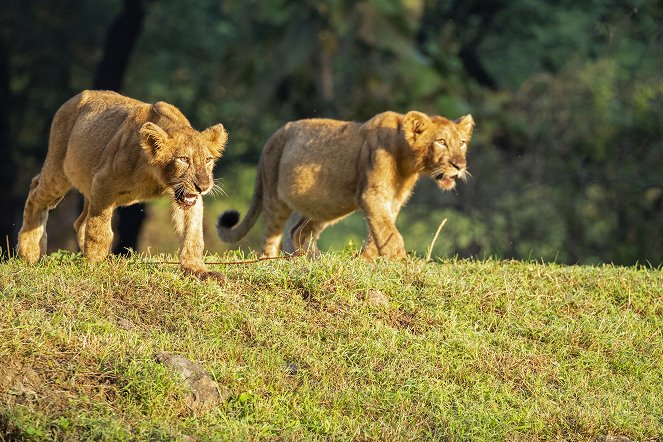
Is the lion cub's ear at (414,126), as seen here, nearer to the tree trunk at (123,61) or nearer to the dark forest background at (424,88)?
the dark forest background at (424,88)

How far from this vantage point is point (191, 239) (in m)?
8.13

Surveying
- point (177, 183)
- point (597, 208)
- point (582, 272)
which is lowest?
point (597, 208)

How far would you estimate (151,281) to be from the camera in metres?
7.67

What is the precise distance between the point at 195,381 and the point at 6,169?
46.2ft

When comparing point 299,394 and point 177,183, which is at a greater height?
point 177,183

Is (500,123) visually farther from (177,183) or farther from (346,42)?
(177,183)

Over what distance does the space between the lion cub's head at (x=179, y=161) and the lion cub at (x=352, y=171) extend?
198 cm

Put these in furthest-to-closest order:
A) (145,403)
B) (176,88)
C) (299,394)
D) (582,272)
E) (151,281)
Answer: (176,88) < (582,272) < (151,281) < (299,394) < (145,403)

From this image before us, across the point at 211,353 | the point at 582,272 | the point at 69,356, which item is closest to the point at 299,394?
the point at 211,353

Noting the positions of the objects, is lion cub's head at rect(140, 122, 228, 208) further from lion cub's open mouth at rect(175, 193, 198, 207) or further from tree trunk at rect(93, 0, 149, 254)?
tree trunk at rect(93, 0, 149, 254)

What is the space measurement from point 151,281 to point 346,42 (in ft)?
38.6

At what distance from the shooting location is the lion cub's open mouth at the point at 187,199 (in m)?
7.94

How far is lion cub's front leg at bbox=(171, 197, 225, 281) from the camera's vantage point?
7977 millimetres

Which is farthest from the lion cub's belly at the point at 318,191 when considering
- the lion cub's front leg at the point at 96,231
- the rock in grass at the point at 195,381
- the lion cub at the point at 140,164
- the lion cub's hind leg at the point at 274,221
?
the rock in grass at the point at 195,381
